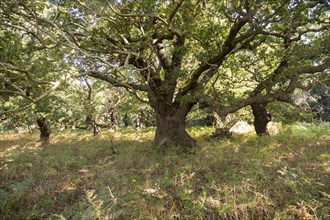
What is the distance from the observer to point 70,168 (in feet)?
24.8

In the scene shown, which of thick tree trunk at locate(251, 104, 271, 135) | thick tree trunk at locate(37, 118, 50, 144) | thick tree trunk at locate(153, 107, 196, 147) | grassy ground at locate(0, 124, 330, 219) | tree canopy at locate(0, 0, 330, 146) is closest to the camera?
grassy ground at locate(0, 124, 330, 219)

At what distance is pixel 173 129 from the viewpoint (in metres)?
9.56

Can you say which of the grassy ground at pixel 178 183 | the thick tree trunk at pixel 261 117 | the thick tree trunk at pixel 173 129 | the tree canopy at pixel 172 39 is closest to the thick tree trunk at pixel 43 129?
the grassy ground at pixel 178 183

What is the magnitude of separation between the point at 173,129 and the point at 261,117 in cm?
456

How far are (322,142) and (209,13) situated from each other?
21.6 feet

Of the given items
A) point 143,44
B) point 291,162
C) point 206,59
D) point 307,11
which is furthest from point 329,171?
point 143,44

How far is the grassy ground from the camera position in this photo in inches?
160

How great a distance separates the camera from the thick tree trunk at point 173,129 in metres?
9.42

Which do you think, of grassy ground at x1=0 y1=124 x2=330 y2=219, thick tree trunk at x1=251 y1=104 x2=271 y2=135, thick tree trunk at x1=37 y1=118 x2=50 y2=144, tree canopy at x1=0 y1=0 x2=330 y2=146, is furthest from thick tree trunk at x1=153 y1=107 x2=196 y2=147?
thick tree trunk at x1=37 y1=118 x2=50 y2=144

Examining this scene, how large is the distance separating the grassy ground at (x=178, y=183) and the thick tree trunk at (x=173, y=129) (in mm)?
592

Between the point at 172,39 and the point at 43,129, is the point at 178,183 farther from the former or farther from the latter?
the point at 43,129

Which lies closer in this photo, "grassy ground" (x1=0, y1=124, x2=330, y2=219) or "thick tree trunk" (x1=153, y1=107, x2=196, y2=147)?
"grassy ground" (x1=0, y1=124, x2=330, y2=219)

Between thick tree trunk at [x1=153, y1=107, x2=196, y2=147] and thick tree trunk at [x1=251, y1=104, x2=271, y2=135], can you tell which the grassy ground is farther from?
thick tree trunk at [x1=251, y1=104, x2=271, y2=135]

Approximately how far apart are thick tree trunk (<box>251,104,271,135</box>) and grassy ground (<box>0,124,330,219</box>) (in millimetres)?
1193
